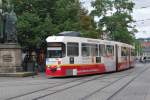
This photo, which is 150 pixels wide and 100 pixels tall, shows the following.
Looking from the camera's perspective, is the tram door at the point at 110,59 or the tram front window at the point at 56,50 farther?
the tram door at the point at 110,59

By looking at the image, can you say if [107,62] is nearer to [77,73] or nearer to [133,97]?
[77,73]

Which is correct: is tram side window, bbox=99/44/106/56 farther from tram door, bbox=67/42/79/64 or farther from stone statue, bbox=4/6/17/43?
stone statue, bbox=4/6/17/43

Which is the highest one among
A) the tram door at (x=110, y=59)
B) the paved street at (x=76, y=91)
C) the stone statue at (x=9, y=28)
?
the stone statue at (x=9, y=28)

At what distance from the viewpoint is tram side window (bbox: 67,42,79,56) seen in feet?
107

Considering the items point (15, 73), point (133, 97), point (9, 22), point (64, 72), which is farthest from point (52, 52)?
point (133, 97)

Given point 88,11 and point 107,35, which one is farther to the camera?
point 107,35

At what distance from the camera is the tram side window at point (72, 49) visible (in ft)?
107

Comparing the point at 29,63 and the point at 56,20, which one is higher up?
the point at 56,20

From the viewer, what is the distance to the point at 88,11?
73.6 meters

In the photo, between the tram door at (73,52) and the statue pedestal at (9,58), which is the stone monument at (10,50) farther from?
the tram door at (73,52)

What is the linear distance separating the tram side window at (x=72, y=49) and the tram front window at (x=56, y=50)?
469 mm

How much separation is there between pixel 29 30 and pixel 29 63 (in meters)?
3.05

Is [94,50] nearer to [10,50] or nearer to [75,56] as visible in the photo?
[75,56]

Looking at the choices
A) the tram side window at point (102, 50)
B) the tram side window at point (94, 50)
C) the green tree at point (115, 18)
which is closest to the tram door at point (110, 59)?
the tram side window at point (102, 50)
